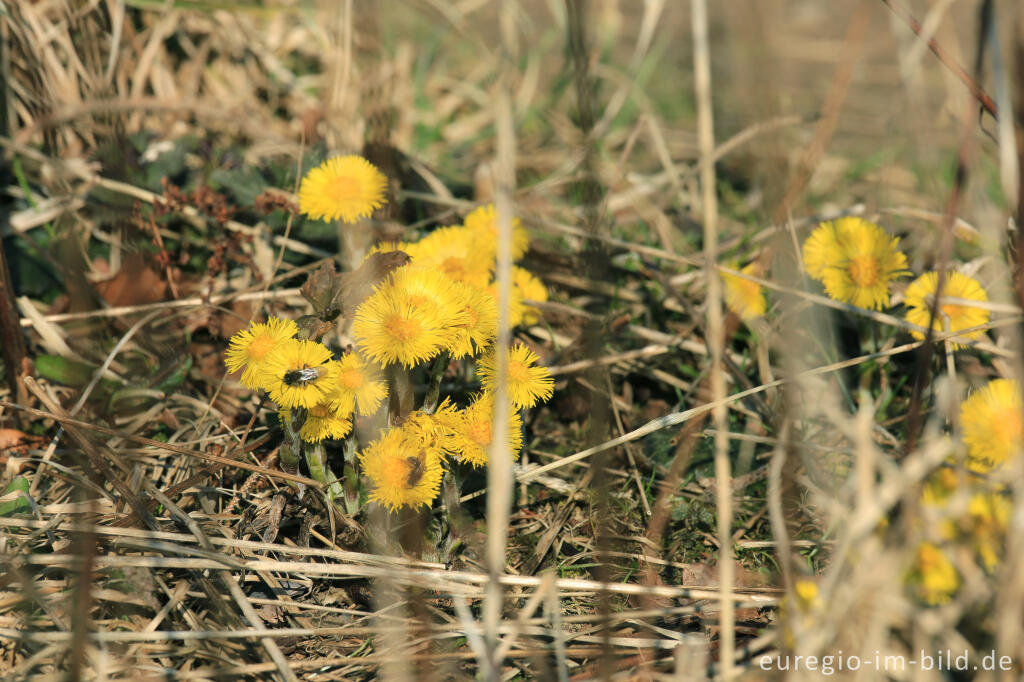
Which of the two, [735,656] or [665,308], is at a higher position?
[665,308]

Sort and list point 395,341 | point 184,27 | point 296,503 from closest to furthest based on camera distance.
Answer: point 395,341 → point 296,503 → point 184,27

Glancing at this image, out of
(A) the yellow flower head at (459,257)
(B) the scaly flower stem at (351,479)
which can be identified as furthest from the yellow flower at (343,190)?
(B) the scaly flower stem at (351,479)

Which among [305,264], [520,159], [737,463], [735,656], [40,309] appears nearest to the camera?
[735,656]

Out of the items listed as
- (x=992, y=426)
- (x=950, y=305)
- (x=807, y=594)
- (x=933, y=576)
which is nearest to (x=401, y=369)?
(x=807, y=594)

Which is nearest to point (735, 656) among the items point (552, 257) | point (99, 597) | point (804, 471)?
point (804, 471)

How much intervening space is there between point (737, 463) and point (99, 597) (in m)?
1.27

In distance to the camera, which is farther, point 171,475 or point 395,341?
point 171,475

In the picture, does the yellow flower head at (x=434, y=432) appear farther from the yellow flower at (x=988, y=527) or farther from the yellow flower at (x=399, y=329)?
the yellow flower at (x=988, y=527)

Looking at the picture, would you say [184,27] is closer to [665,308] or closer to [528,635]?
[665,308]

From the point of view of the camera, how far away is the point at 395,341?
1243 millimetres

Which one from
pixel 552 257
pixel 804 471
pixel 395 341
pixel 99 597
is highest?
pixel 552 257

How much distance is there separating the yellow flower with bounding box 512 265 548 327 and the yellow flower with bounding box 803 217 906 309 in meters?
0.62

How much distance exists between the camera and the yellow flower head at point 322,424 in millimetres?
1331

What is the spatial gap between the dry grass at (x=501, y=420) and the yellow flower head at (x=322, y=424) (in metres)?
0.13
